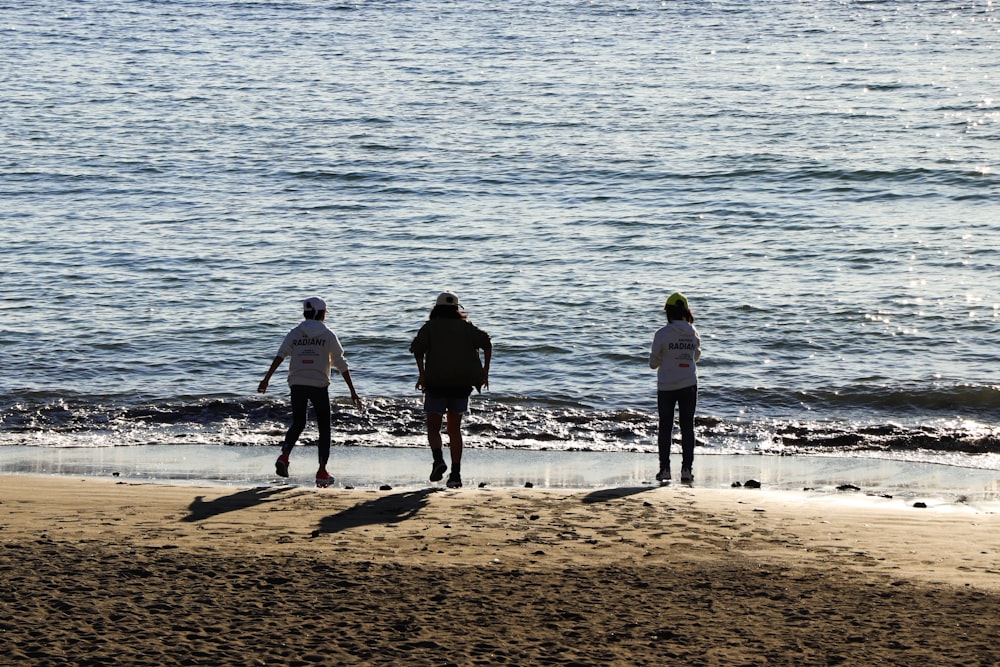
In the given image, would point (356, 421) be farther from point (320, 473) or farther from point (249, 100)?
point (249, 100)

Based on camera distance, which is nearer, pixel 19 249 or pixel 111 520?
pixel 111 520

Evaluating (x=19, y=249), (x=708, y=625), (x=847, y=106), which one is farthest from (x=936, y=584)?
(x=847, y=106)

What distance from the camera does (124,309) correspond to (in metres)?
18.8

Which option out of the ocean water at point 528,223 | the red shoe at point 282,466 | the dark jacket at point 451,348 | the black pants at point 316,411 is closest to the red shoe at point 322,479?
the black pants at point 316,411

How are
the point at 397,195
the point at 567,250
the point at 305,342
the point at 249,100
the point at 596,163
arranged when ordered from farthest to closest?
1. the point at 249,100
2. the point at 596,163
3. the point at 397,195
4. the point at 567,250
5. the point at 305,342

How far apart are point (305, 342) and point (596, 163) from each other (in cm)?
2073

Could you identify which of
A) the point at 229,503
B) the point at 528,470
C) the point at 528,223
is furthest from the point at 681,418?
the point at 528,223

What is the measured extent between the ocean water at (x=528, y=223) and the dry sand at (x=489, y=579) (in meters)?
3.52

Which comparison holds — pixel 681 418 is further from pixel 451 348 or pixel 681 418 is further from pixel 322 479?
pixel 322 479

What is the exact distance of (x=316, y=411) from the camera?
1030 cm

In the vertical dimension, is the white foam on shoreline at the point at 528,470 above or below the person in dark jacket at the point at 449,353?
below

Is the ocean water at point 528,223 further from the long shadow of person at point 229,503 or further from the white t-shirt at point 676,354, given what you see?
the long shadow of person at point 229,503

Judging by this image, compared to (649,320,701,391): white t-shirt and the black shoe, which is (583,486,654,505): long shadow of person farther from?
the black shoe

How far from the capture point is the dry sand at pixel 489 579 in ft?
20.8
